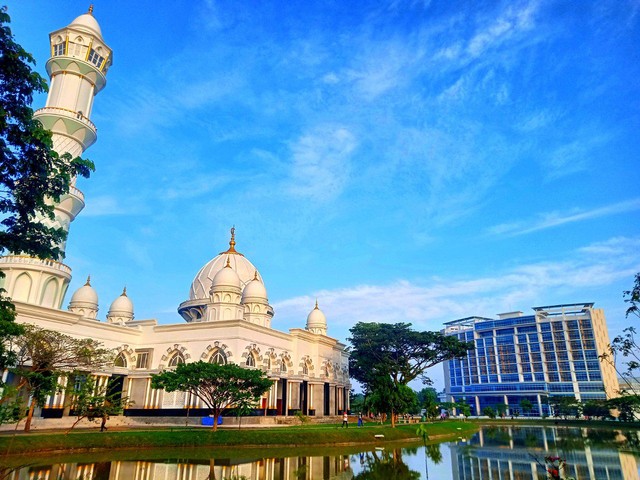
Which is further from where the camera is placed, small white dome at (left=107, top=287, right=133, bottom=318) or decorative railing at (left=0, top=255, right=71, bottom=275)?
small white dome at (left=107, top=287, right=133, bottom=318)

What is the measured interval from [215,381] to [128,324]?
16101 millimetres

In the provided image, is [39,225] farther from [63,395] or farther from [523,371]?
[523,371]

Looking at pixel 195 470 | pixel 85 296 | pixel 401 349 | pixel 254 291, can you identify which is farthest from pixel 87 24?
pixel 401 349

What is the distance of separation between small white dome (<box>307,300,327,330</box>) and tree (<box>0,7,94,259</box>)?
110ft

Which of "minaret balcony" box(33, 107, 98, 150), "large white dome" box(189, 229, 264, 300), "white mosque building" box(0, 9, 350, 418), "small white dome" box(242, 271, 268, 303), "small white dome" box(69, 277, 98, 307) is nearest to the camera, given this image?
"white mosque building" box(0, 9, 350, 418)

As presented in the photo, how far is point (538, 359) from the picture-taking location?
274 ft

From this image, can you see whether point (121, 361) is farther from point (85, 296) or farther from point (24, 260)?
point (24, 260)

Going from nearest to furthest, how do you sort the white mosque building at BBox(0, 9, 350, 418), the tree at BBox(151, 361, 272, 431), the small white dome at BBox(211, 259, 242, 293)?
the tree at BBox(151, 361, 272, 431) < the white mosque building at BBox(0, 9, 350, 418) < the small white dome at BBox(211, 259, 242, 293)

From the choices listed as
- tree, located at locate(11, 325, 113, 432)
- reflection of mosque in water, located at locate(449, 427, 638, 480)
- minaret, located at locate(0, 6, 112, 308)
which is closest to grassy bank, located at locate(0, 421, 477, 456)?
tree, located at locate(11, 325, 113, 432)

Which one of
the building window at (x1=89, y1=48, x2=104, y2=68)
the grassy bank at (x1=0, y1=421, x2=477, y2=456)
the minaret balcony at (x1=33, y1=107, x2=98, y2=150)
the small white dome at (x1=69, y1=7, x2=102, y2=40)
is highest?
the small white dome at (x1=69, y1=7, x2=102, y2=40)

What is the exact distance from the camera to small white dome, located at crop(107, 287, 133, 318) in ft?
136

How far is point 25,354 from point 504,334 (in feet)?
273

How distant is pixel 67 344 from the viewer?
24.4 meters

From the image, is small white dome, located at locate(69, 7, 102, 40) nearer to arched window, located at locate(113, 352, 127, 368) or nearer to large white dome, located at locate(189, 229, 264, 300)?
large white dome, located at locate(189, 229, 264, 300)
